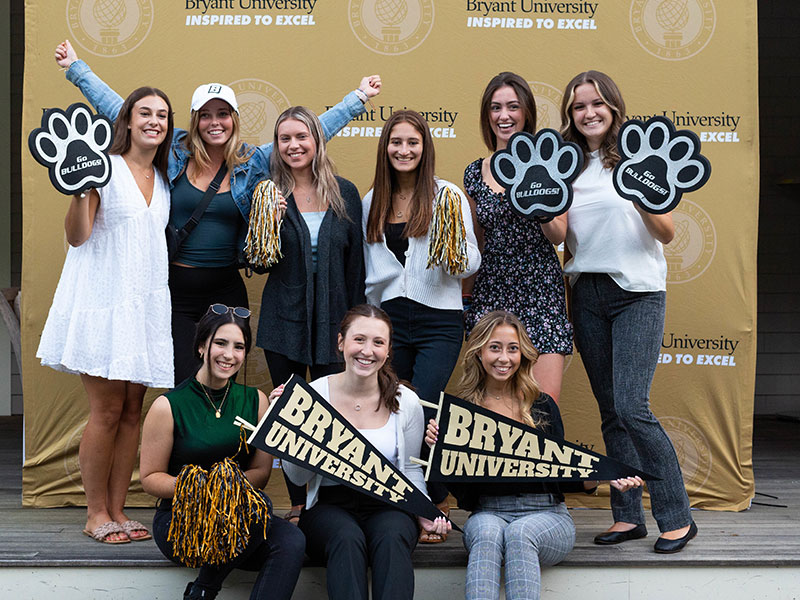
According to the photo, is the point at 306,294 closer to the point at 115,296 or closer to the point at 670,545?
the point at 115,296

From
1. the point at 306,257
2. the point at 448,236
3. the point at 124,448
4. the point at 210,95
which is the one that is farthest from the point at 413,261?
the point at 124,448

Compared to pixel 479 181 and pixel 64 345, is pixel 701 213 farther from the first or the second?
pixel 64 345

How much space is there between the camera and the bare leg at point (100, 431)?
2.95m

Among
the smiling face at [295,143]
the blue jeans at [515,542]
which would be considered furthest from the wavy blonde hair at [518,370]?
the smiling face at [295,143]

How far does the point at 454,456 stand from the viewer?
2.57m

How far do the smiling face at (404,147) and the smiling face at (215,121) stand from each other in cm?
62

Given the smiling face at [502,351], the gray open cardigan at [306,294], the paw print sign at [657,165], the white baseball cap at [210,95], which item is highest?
the white baseball cap at [210,95]

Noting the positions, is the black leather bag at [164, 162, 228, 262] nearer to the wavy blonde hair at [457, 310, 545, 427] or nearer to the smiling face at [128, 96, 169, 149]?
the smiling face at [128, 96, 169, 149]

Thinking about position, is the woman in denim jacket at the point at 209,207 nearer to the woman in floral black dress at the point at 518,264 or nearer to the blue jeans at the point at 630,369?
the woman in floral black dress at the point at 518,264

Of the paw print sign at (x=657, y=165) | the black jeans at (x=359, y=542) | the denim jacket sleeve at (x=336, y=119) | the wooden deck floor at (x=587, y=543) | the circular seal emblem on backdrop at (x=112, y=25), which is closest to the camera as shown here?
the black jeans at (x=359, y=542)

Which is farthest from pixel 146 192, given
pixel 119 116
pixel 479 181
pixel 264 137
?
pixel 479 181

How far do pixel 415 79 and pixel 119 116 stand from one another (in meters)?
1.37

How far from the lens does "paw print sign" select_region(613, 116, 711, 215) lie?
8.59 ft

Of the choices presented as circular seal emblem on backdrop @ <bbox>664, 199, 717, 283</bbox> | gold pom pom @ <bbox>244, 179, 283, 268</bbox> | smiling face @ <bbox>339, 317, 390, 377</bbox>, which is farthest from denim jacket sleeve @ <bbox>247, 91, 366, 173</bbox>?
circular seal emblem on backdrop @ <bbox>664, 199, 717, 283</bbox>
